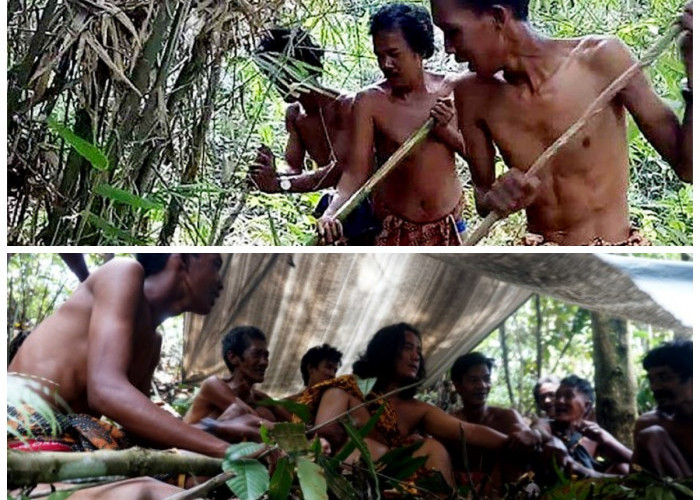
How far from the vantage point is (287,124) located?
1511 mm

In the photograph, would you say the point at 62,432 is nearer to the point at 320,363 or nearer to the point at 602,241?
the point at 320,363

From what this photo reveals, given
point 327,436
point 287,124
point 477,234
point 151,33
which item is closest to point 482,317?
point 477,234

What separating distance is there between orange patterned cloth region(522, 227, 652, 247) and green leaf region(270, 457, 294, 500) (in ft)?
1.54

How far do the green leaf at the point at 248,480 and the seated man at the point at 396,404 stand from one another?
188 millimetres

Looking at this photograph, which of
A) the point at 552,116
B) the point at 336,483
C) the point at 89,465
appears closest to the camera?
the point at 89,465

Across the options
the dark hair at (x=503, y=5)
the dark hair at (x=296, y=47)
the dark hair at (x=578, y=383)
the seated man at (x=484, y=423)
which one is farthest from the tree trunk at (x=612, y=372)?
the dark hair at (x=296, y=47)

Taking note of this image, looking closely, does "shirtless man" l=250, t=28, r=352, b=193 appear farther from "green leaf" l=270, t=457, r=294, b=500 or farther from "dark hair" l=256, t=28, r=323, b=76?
"green leaf" l=270, t=457, r=294, b=500

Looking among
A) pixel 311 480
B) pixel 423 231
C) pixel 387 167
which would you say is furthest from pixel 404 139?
pixel 311 480

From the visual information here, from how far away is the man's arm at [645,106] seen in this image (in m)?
1.35

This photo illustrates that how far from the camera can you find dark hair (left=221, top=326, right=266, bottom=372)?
1.41 m

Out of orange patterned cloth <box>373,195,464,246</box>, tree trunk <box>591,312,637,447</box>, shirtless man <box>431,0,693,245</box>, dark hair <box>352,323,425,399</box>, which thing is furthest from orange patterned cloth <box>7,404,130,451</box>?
tree trunk <box>591,312,637,447</box>

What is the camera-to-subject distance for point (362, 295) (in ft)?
4.70

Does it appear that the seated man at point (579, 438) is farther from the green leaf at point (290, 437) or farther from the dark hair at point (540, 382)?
the green leaf at point (290, 437)

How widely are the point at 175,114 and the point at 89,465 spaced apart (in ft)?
1.99
